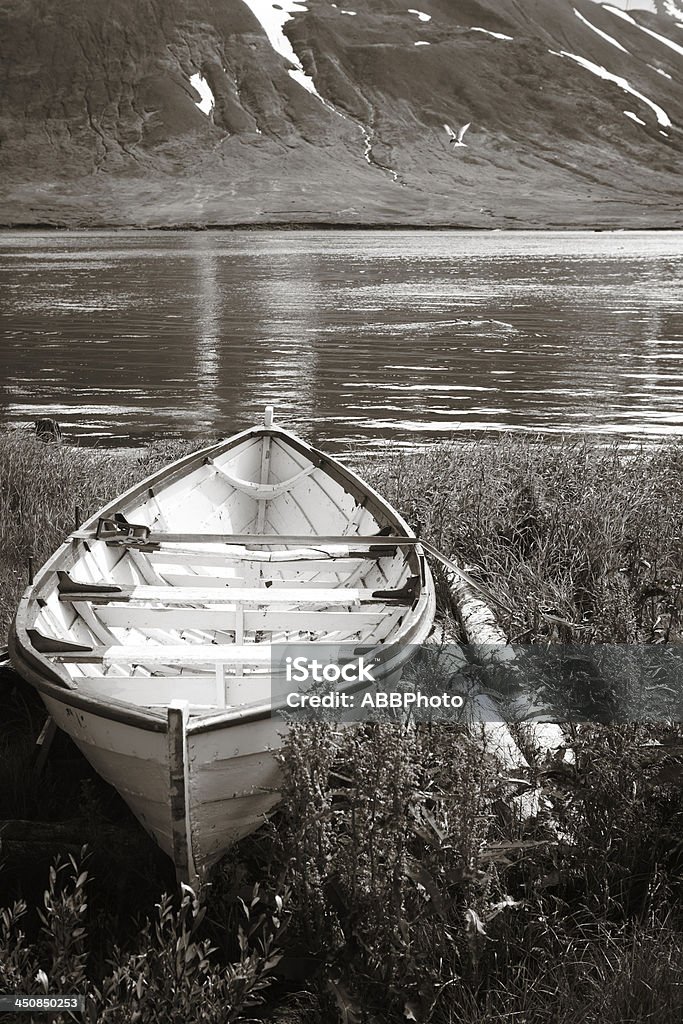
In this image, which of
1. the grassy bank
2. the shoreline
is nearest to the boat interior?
the grassy bank

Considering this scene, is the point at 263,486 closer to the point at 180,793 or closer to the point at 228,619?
the point at 228,619

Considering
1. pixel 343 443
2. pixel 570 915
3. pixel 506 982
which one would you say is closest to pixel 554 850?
pixel 570 915

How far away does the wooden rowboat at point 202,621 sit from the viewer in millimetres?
4277

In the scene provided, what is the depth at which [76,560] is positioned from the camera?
6375mm

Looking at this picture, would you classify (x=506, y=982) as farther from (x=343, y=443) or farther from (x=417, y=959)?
(x=343, y=443)

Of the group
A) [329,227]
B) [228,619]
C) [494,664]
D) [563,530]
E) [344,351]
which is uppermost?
[228,619]

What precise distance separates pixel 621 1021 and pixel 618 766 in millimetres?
1161

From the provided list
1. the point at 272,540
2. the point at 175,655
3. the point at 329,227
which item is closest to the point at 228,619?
the point at 175,655

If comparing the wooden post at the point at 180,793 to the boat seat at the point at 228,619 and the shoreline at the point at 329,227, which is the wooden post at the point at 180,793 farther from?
the shoreline at the point at 329,227

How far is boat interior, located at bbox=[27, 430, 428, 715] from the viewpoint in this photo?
527 centimetres

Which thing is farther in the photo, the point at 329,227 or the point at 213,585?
the point at 329,227

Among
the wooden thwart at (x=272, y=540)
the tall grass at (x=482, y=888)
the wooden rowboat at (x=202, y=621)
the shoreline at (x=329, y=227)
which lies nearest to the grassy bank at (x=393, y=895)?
the tall grass at (x=482, y=888)

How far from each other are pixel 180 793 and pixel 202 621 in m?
1.80

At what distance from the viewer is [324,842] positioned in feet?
13.1
